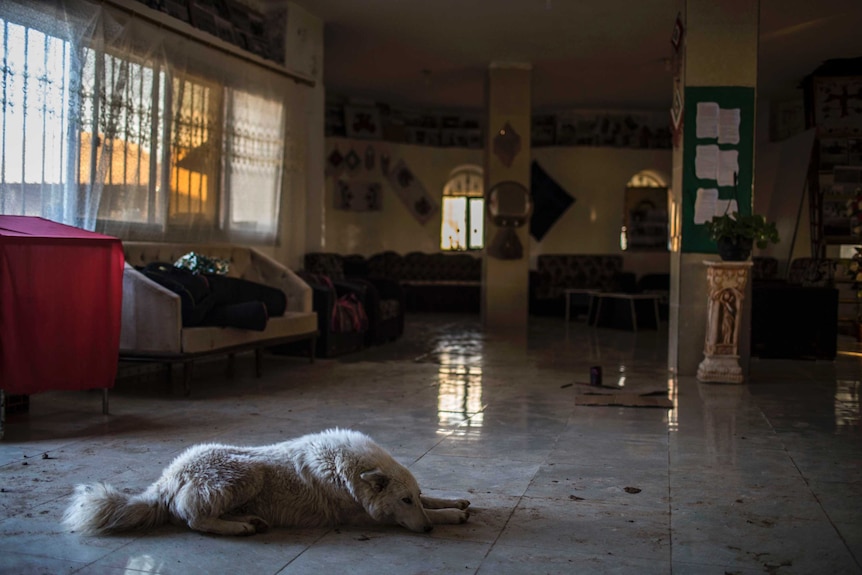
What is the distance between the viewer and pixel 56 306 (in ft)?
15.5

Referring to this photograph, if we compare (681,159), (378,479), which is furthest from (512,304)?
(378,479)

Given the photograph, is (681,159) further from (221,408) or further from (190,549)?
(190,549)

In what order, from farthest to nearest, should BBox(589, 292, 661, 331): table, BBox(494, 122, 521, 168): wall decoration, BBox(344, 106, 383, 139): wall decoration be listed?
BBox(344, 106, 383, 139): wall decoration < BBox(494, 122, 521, 168): wall decoration < BBox(589, 292, 661, 331): table

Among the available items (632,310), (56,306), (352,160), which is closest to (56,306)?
(56,306)

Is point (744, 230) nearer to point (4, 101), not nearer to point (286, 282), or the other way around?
point (286, 282)

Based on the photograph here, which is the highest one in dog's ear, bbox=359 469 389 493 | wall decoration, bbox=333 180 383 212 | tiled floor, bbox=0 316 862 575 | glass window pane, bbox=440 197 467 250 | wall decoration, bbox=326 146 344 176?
wall decoration, bbox=326 146 344 176

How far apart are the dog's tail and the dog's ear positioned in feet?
2.36

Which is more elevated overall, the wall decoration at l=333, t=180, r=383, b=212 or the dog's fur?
the wall decoration at l=333, t=180, r=383, b=212

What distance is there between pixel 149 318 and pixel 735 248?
15.0 ft

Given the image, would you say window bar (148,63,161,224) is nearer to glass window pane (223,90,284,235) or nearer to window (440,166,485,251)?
glass window pane (223,90,284,235)

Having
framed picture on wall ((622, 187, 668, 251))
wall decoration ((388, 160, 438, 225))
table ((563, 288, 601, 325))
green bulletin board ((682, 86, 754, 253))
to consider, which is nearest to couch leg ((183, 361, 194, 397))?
green bulletin board ((682, 86, 754, 253))

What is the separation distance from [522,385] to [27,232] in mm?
3679

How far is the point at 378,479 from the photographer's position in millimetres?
2863

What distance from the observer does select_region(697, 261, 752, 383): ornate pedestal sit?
22.7ft
